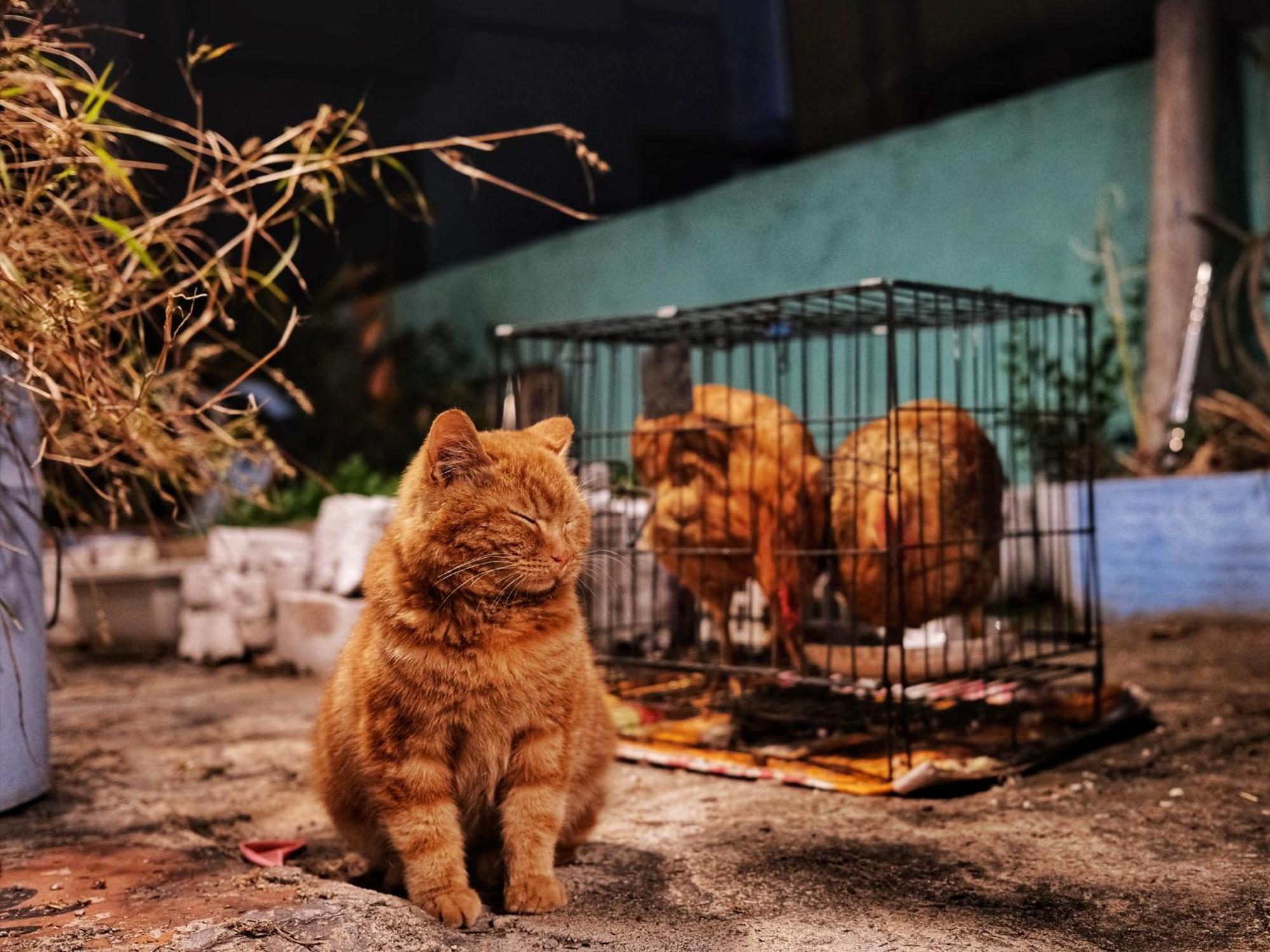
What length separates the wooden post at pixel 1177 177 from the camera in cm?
539

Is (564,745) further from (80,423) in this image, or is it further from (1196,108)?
(1196,108)

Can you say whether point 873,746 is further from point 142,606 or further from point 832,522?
point 142,606

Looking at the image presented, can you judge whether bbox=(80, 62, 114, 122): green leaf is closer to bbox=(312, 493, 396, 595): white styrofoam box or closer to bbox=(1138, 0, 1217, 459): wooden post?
bbox=(312, 493, 396, 595): white styrofoam box

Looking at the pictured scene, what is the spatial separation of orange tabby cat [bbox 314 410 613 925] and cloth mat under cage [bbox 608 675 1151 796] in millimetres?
1068

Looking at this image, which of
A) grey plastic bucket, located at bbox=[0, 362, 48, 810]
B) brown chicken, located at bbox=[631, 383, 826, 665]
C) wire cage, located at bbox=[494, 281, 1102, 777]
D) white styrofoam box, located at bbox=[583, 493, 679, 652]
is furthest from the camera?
white styrofoam box, located at bbox=[583, 493, 679, 652]

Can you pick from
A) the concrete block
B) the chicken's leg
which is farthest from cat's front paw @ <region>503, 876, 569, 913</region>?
the concrete block

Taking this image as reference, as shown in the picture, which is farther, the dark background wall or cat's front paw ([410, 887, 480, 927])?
the dark background wall

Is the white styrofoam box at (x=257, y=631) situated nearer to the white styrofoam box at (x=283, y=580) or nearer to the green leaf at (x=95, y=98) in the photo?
the white styrofoam box at (x=283, y=580)

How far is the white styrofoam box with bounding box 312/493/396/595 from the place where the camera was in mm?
5094

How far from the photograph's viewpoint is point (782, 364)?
3479 mm

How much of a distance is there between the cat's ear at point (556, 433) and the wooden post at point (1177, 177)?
4.37 meters

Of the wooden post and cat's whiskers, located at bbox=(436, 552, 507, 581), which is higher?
the wooden post

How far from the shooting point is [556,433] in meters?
2.19

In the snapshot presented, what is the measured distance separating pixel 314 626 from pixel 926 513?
306 centimetres
